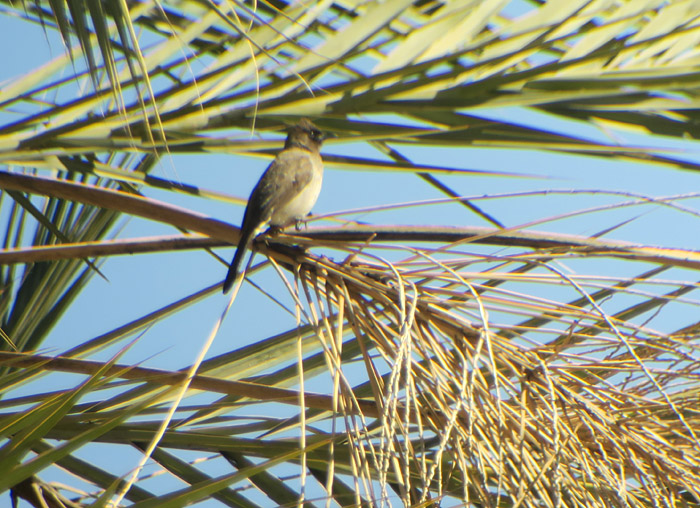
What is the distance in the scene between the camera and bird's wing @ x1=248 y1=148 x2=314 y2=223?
4020 mm

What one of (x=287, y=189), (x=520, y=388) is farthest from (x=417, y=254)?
(x=287, y=189)

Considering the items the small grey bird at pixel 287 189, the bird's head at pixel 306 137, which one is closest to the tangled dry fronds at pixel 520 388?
the small grey bird at pixel 287 189

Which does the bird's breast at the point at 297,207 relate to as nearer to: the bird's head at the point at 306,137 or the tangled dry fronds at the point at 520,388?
the bird's head at the point at 306,137

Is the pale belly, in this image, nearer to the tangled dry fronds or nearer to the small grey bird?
the small grey bird

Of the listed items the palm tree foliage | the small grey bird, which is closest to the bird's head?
the small grey bird

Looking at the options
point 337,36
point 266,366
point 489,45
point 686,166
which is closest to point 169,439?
point 266,366

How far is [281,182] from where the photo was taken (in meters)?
4.21

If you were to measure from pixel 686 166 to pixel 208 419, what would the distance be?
49.9 inches

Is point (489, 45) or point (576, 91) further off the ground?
point (489, 45)

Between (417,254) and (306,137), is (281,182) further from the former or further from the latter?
(417,254)

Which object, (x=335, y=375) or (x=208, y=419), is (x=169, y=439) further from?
(x=335, y=375)

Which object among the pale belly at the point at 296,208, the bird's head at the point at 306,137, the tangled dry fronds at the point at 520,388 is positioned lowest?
the tangled dry fronds at the point at 520,388

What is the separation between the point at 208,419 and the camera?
222cm

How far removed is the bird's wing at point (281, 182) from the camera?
4.02 metres
